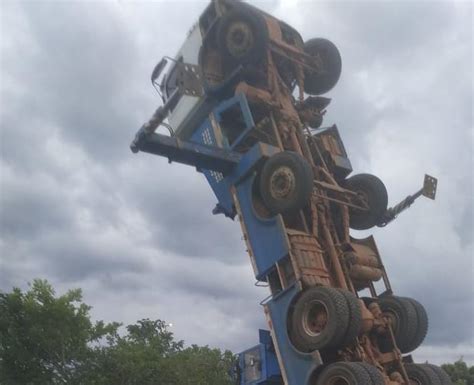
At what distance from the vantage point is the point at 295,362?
6750 millimetres

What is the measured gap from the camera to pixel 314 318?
6730 millimetres

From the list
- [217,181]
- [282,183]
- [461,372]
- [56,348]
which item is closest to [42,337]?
[56,348]

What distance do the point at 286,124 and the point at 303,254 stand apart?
2.84m

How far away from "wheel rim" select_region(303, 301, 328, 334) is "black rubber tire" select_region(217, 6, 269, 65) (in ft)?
16.6

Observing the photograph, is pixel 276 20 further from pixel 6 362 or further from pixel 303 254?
pixel 6 362

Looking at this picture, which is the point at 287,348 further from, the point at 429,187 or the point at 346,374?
the point at 429,187

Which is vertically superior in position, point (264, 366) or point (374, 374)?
point (264, 366)

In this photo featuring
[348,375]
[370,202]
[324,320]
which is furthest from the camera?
[370,202]

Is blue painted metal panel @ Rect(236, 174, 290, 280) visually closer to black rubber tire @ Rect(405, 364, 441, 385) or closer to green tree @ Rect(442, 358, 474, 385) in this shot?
black rubber tire @ Rect(405, 364, 441, 385)

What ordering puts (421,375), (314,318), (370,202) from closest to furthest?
(314,318) → (421,375) → (370,202)

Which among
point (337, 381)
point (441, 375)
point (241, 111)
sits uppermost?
point (241, 111)

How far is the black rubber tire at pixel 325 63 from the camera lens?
35.7 feet

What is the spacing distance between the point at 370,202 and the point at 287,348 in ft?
12.6

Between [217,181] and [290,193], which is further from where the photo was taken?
[217,181]
